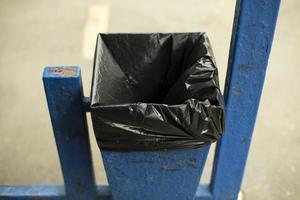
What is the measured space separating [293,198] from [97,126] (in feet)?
3.77

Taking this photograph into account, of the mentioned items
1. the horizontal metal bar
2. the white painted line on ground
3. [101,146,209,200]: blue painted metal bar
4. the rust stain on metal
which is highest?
the rust stain on metal

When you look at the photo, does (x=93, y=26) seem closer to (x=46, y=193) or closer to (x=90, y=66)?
(x=90, y=66)

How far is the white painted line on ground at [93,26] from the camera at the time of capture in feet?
8.89

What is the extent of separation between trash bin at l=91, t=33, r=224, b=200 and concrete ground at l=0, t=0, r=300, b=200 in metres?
0.64

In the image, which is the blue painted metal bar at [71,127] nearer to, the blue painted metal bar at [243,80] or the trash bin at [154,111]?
the trash bin at [154,111]

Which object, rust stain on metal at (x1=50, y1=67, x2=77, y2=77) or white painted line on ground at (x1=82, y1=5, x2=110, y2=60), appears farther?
white painted line on ground at (x1=82, y1=5, x2=110, y2=60)

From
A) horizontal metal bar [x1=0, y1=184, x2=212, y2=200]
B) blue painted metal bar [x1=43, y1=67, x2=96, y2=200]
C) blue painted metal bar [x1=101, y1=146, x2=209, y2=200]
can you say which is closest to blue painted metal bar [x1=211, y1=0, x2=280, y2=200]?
horizontal metal bar [x1=0, y1=184, x2=212, y2=200]

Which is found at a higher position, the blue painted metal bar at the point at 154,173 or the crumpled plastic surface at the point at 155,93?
the crumpled plastic surface at the point at 155,93

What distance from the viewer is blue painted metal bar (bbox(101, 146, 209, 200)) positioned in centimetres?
120

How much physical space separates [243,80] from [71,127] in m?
0.60

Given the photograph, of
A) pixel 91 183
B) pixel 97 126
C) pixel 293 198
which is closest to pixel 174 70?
pixel 97 126

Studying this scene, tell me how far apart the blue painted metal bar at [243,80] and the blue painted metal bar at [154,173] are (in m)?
0.20

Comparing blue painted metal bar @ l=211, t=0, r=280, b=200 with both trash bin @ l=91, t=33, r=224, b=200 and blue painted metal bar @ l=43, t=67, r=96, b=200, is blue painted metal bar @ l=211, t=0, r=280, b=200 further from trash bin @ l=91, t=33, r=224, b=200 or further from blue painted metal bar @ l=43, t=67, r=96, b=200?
blue painted metal bar @ l=43, t=67, r=96, b=200

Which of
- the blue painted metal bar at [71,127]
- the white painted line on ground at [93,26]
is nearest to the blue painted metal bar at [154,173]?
the blue painted metal bar at [71,127]
